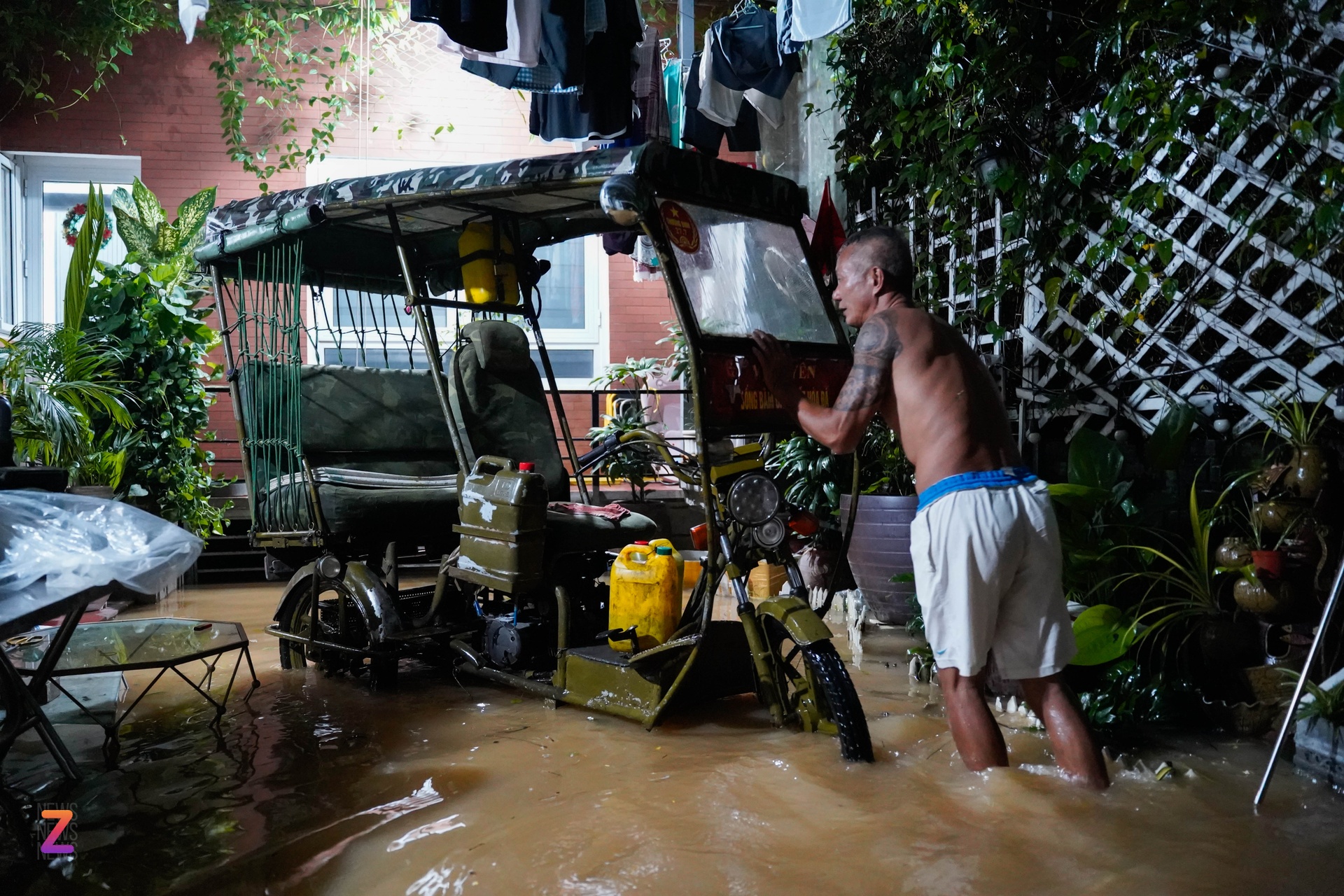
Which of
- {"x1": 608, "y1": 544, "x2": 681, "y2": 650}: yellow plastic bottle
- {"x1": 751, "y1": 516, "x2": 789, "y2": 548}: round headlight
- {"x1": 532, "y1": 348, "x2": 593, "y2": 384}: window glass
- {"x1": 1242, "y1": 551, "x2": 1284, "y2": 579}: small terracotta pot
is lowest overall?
{"x1": 608, "y1": 544, "x2": 681, "y2": 650}: yellow plastic bottle

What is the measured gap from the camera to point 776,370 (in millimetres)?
3201

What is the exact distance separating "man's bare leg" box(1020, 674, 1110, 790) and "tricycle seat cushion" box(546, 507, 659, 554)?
1.83 m

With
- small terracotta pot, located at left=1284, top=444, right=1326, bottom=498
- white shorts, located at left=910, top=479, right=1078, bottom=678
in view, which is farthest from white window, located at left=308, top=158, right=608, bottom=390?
white shorts, located at left=910, top=479, right=1078, bottom=678

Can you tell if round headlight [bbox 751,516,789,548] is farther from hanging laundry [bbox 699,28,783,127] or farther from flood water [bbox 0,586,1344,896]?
hanging laundry [bbox 699,28,783,127]

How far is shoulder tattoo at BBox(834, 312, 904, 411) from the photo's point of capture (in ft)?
9.71

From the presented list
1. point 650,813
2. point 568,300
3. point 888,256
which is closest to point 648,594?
point 650,813

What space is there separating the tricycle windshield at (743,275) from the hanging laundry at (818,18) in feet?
8.69

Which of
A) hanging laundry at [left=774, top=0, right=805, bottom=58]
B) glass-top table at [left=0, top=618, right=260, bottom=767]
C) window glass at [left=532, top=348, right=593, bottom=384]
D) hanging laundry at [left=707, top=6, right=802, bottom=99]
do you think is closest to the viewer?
glass-top table at [left=0, top=618, right=260, bottom=767]

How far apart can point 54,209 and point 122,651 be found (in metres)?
7.97

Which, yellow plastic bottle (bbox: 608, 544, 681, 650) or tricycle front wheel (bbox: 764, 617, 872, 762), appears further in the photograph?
yellow plastic bottle (bbox: 608, 544, 681, 650)

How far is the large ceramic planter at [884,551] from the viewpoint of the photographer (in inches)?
197

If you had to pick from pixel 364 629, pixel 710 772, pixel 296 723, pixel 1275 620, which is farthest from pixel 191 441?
pixel 1275 620

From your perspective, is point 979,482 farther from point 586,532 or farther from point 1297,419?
point 586,532

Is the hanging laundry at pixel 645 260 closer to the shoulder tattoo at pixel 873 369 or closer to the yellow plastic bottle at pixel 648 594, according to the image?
the yellow plastic bottle at pixel 648 594
